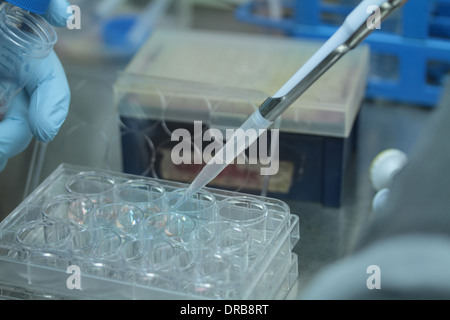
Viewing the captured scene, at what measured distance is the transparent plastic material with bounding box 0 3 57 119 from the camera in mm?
867

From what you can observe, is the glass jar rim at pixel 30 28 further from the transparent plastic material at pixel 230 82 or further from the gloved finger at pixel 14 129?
the transparent plastic material at pixel 230 82

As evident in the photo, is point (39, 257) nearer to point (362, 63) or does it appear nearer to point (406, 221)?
point (406, 221)

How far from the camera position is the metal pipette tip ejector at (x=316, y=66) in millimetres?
737

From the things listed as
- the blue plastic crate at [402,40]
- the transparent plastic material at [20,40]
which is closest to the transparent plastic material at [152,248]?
the transparent plastic material at [20,40]

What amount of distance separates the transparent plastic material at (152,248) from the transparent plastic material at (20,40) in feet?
0.55

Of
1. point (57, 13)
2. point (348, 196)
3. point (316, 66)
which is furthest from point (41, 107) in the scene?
point (348, 196)

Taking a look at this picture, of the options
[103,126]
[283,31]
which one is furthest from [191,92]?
[283,31]

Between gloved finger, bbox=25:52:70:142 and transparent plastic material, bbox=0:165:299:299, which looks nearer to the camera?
transparent plastic material, bbox=0:165:299:299

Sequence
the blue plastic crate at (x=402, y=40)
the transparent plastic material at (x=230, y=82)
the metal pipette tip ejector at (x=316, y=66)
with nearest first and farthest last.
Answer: the metal pipette tip ejector at (x=316, y=66), the transparent plastic material at (x=230, y=82), the blue plastic crate at (x=402, y=40)

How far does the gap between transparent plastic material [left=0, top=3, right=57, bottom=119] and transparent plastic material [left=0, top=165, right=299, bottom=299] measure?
6.6 inches

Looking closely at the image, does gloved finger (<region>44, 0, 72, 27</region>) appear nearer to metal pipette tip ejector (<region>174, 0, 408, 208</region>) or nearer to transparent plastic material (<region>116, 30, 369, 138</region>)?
transparent plastic material (<region>116, 30, 369, 138</region>)

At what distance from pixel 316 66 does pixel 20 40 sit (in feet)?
1.22

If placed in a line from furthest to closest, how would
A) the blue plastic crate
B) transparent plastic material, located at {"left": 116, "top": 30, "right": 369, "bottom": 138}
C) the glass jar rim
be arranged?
the blue plastic crate
transparent plastic material, located at {"left": 116, "top": 30, "right": 369, "bottom": 138}
the glass jar rim

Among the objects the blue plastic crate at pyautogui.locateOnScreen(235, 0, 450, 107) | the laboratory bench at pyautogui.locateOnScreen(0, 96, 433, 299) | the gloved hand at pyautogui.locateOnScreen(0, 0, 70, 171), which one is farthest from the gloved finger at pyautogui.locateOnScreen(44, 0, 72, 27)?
the blue plastic crate at pyautogui.locateOnScreen(235, 0, 450, 107)
